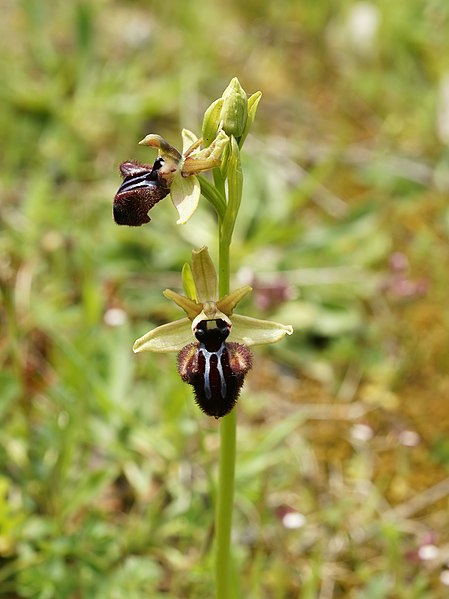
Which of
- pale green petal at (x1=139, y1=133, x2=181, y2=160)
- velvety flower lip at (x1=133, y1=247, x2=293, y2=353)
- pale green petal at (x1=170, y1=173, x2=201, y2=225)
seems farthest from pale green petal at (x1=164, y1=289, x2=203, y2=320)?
pale green petal at (x1=139, y1=133, x2=181, y2=160)

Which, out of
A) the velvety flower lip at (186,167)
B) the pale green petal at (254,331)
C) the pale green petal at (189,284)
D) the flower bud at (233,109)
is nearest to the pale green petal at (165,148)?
the velvety flower lip at (186,167)

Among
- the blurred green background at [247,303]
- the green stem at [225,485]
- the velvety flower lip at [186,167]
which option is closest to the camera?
the velvety flower lip at [186,167]

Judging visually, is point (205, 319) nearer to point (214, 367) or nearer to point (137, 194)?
point (214, 367)

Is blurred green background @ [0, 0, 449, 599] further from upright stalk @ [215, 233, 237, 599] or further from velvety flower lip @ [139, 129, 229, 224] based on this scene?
velvety flower lip @ [139, 129, 229, 224]

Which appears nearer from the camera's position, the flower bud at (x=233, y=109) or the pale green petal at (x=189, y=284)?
the flower bud at (x=233, y=109)

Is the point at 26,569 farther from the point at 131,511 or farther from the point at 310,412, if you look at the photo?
the point at 310,412

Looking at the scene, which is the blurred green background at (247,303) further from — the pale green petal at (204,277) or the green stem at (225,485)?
the pale green petal at (204,277)

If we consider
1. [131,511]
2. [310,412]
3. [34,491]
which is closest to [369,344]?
[310,412]
